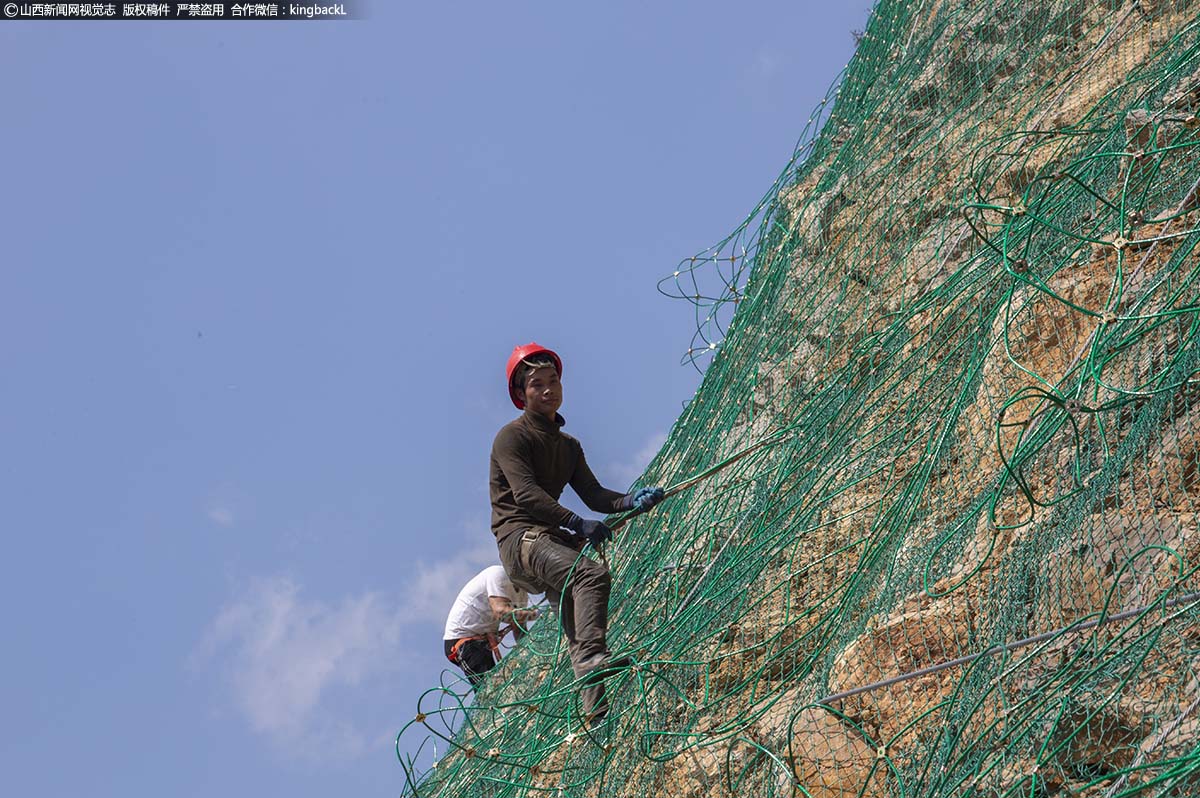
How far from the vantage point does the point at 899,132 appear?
320 inches

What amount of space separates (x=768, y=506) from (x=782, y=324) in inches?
69.9

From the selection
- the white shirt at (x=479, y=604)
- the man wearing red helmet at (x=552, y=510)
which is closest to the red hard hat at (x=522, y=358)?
the man wearing red helmet at (x=552, y=510)

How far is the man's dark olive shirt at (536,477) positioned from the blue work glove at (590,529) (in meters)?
0.03

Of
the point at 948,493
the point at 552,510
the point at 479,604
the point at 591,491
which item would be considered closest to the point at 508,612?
the point at 479,604

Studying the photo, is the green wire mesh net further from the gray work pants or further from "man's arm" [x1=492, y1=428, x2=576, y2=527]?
"man's arm" [x1=492, y1=428, x2=576, y2=527]

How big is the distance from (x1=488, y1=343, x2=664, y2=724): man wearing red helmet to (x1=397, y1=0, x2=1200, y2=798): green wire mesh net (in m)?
0.21

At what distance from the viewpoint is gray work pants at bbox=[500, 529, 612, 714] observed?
4969 mm

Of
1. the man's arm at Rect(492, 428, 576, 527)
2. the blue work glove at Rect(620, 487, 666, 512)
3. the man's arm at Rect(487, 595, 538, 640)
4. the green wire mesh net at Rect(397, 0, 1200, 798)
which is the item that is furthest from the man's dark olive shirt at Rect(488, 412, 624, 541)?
the man's arm at Rect(487, 595, 538, 640)

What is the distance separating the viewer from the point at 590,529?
5070mm

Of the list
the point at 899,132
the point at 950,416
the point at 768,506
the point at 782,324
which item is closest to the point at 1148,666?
the point at 950,416

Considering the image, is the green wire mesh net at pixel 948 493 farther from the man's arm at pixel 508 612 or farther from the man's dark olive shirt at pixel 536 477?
the man's dark olive shirt at pixel 536 477

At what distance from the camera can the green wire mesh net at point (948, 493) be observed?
378 centimetres

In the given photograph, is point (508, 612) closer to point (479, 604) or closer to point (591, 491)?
point (479, 604)

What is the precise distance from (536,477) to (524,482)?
222 millimetres
